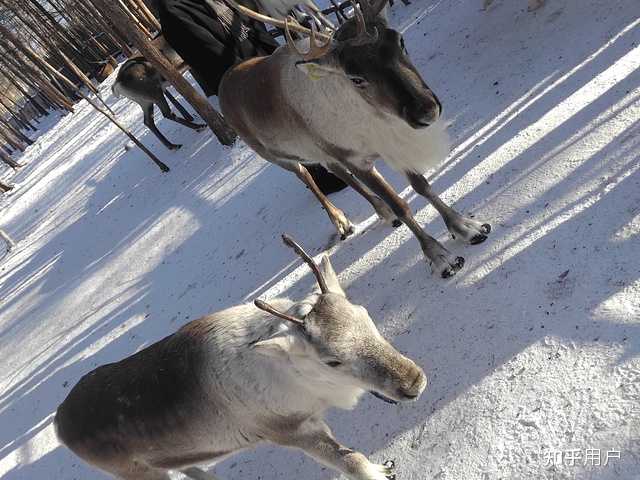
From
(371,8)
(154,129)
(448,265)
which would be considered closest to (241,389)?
(448,265)

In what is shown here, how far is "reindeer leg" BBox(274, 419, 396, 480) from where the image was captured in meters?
A: 2.38

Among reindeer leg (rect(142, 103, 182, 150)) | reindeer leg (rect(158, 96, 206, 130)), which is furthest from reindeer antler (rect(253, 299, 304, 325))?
reindeer leg (rect(142, 103, 182, 150))

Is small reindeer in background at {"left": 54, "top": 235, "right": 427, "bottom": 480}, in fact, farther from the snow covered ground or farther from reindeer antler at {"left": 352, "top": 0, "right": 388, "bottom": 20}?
reindeer antler at {"left": 352, "top": 0, "right": 388, "bottom": 20}

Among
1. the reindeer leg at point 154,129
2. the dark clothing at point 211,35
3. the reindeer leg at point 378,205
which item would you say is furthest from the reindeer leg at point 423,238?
the reindeer leg at point 154,129

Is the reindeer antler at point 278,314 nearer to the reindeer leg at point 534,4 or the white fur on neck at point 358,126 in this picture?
the white fur on neck at point 358,126

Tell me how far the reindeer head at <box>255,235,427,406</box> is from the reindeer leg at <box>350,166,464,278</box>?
3.34 ft

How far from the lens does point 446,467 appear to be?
7.59 feet

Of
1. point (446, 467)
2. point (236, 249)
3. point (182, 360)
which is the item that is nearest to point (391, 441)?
point (446, 467)

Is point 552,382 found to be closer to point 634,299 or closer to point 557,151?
point 634,299

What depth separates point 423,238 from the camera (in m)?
3.22

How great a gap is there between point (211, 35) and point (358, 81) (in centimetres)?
280

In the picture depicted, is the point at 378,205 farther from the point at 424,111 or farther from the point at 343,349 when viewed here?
the point at 343,349

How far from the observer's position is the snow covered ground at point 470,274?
2275 mm

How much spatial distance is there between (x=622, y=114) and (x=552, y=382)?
1868mm
